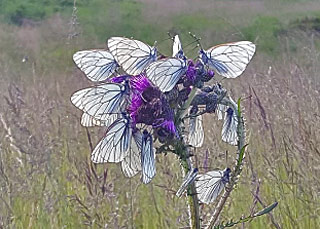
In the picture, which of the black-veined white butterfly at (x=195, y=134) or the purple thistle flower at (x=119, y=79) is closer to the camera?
the purple thistle flower at (x=119, y=79)

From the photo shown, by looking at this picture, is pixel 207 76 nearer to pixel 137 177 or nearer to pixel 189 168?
pixel 189 168

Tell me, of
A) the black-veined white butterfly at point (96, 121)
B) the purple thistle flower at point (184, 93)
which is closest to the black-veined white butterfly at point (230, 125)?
the purple thistle flower at point (184, 93)

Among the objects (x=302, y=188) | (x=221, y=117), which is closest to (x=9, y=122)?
(x=302, y=188)

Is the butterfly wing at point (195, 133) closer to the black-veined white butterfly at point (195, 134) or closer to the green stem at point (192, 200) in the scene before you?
the black-veined white butterfly at point (195, 134)

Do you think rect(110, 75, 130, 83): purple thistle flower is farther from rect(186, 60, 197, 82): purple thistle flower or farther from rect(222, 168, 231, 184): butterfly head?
rect(222, 168, 231, 184): butterfly head

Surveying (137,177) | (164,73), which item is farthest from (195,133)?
(137,177)

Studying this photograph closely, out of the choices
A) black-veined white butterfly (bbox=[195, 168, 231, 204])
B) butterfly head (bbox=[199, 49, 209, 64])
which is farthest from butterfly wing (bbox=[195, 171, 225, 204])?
butterfly head (bbox=[199, 49, 209, 64])

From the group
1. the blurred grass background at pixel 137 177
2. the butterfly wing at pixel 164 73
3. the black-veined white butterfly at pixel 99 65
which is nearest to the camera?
the butterfly wing at pixel 164 73

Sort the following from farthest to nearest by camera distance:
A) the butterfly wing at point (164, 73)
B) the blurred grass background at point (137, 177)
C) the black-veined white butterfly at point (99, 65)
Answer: the blurred grass background at point (137, 177), the black-veined white butterfly at point (99, 65), the butterfly wing at point (164, 73)
